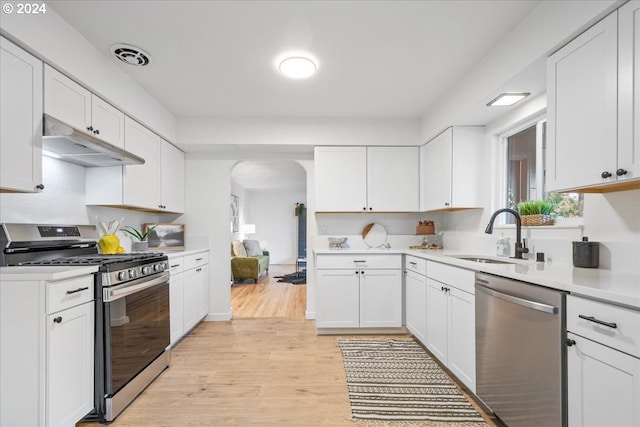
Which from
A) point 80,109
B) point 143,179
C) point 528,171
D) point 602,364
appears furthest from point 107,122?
point 528,171

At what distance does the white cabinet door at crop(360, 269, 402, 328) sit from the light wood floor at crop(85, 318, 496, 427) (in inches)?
17.4

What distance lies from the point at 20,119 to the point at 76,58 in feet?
1.94

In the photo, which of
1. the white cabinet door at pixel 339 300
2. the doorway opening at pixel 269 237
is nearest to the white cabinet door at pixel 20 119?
the white cabinet door at pixel 339 300

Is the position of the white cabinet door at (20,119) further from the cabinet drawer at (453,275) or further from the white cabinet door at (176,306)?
the cabinet drawer at (453,275)

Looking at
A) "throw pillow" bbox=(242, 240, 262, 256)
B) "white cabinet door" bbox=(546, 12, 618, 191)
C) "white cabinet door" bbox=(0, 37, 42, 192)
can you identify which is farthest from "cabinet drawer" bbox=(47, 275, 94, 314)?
"throw pillow" bbox=(242, 240, 262, 256)

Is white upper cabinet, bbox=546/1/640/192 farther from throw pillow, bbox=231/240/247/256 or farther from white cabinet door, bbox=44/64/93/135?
throw pillow, bbox=231/240/247/256

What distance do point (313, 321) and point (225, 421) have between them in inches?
78.1

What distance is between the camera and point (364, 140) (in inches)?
142

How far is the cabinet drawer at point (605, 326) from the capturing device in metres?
1.04

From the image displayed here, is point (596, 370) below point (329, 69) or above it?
below

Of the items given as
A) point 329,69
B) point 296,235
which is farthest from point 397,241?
point 296,235

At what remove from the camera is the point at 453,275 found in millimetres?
2262

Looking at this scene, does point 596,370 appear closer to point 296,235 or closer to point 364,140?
point 364,140

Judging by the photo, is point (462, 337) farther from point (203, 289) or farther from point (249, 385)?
point (203, 289)
